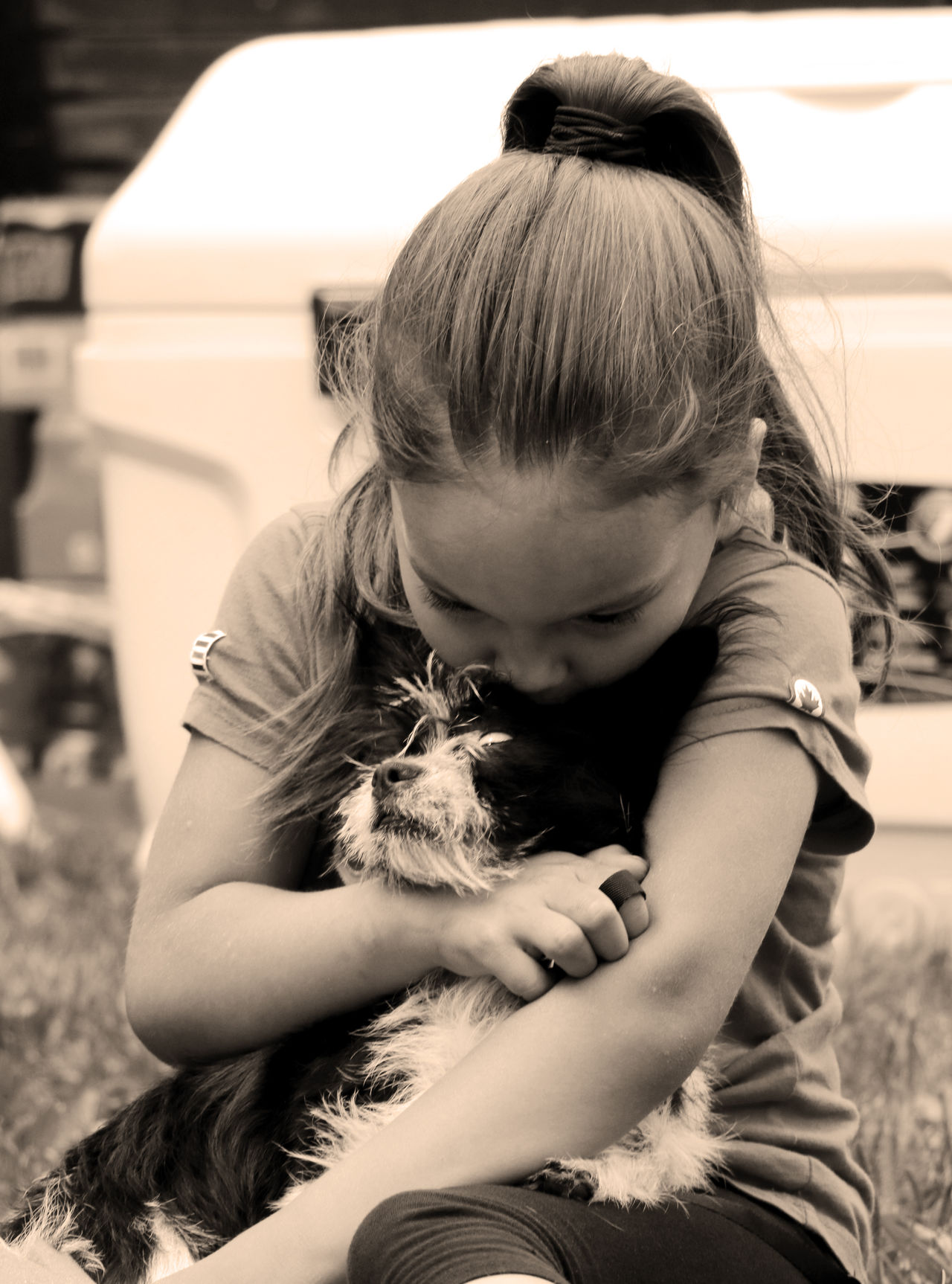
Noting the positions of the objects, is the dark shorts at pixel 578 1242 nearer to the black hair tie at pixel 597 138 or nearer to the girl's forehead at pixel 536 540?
the girl's forehead at pixel 536 540

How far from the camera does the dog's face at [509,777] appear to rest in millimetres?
1688

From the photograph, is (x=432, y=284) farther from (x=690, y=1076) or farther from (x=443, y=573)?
(x=690, y=1076)

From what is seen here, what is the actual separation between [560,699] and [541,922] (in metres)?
0.29

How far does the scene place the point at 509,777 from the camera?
1721mm

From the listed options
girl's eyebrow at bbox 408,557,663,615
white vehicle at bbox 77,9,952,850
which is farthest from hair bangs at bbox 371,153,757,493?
white vehicle at bbox 77,9,952,850

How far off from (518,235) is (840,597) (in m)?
0.63

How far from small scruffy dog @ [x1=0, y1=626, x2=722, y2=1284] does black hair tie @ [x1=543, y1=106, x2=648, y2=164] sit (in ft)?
1.82

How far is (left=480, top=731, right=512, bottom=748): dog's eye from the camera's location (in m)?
1.73

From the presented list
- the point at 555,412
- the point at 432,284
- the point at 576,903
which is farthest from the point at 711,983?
the point at 432,284

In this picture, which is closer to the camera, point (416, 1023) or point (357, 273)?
point (416, 1023)

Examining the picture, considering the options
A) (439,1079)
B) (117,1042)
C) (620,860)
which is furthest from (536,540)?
(117,1042)

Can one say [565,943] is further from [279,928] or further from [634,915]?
[279,928]

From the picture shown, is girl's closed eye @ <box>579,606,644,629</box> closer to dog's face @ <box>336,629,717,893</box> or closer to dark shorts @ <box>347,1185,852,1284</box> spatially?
dog's face @ <box>336,629,717,893</box>

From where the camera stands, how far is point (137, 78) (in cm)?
640
